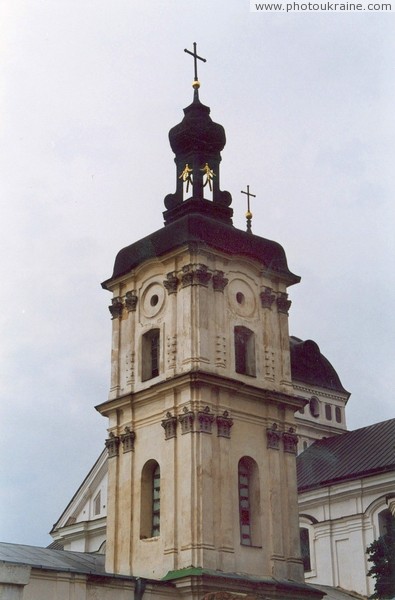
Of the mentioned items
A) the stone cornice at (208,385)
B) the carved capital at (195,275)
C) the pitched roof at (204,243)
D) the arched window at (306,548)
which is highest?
the pitched roof at (204,243)

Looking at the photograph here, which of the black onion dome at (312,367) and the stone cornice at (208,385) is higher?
the black onion dome at (312,367)

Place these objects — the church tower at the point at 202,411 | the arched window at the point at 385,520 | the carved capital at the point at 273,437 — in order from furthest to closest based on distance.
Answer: the arched window at the point at 385,520 < the carved capital at the point at 273,437 < the church tower at the point at 202,411

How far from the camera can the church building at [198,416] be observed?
2622cm

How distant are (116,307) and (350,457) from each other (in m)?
13.2

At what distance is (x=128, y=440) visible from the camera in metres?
28.8

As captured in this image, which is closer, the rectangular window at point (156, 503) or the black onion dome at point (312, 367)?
the rectangular window at point (156, 503)

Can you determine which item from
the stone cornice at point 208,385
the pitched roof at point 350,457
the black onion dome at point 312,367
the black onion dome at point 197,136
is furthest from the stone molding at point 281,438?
the black onion dome at point 312,367

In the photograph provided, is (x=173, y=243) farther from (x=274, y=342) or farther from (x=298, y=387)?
(x=298, y=387)

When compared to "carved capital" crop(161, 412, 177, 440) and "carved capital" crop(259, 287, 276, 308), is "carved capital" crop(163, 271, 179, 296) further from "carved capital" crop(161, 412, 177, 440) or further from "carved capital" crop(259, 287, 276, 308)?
"carved capital" crop(161, 412, 177, 440)

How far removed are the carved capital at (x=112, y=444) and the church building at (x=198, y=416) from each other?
0.15 ft

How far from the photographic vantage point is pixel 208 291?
93.9 ft

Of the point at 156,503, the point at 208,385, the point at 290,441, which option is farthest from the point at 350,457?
the point at 208,385

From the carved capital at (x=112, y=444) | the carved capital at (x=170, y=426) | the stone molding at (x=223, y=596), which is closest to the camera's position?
the stone molding at (x=223, y=596)

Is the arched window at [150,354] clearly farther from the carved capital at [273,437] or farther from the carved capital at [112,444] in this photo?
the carved capital at [273,437]
